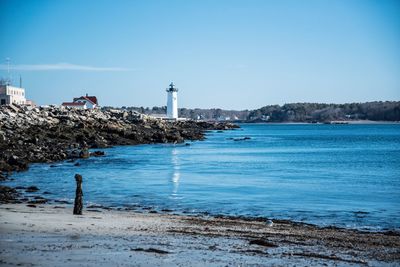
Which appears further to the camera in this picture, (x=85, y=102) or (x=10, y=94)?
(x=85, y=102)

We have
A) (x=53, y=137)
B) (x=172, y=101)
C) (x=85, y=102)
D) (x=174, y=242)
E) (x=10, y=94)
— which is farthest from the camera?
(x=172, y=101)

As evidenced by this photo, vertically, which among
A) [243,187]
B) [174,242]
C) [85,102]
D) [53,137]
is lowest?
[243,187]

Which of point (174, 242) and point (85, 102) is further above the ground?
point (85, 102)

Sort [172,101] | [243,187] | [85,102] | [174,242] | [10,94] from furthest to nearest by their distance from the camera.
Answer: [172,101], [85,102], [10,94], [243,187], [174,242]

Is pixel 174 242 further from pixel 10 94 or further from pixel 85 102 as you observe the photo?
pixel 85 102

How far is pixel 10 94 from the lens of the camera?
82250mm

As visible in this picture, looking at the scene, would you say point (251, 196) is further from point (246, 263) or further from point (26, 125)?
point (26, 125)

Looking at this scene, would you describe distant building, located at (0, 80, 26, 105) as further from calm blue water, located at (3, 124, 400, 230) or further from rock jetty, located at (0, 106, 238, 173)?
calm blue water, located at (3, 124, 400, 230)

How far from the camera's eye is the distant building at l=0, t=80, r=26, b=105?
78750 millimetres

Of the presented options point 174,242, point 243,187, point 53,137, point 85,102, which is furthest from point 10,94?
point 174,242

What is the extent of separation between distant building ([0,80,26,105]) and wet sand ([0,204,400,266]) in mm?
67866

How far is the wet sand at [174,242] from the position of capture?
8195mm

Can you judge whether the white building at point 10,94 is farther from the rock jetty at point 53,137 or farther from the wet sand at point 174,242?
the wet sand at point 174,242

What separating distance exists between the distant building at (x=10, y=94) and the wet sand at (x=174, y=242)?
6787cm
